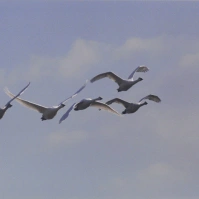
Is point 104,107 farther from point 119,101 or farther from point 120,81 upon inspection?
point 120,81

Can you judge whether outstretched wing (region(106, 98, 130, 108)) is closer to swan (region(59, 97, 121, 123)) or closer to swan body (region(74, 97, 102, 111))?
swan (region(59, 97, 121, 123))

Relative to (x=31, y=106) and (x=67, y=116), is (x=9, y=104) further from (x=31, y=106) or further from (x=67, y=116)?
(x=67, y=116)

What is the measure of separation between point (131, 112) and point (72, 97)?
5.91m

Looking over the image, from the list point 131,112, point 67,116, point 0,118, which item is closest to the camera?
point 67,116

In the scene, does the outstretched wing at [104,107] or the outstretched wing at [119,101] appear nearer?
the outstretched wing at [119,101]

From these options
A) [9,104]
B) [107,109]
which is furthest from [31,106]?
[107,109]

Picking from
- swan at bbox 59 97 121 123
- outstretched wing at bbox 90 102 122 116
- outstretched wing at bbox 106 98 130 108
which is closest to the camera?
swan at bbox 59 97 121 123

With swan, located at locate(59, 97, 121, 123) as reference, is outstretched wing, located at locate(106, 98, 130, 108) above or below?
above

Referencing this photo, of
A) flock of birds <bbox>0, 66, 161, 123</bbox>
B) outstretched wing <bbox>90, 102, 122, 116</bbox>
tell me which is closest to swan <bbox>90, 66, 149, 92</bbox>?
flock of birds <bbox>0, 66, 161, 123</bbox>

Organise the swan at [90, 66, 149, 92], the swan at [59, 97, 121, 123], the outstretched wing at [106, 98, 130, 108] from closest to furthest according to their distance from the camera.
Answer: the swan at [59, 97, 121, 123] < the swan at [90, 66, 149, 92] < the outstretched wing at [106, 98, 130, 108]

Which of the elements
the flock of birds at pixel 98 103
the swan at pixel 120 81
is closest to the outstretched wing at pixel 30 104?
the flock of birds at pixel 98 103

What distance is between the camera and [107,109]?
7981 centimetres

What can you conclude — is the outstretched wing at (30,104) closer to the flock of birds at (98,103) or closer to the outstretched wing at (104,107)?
the flock of birds at (98,103)

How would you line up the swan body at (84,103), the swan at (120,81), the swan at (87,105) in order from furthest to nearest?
the swan at (120,81)
the swan body at (84,103)
the swan at (87,105)
